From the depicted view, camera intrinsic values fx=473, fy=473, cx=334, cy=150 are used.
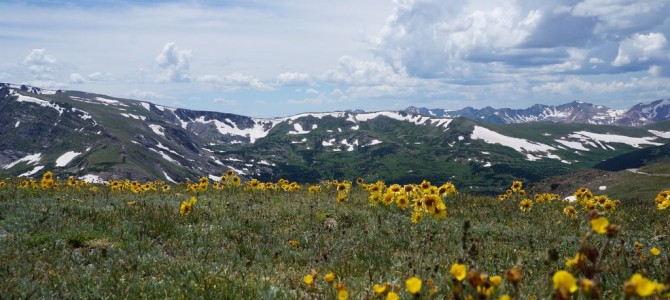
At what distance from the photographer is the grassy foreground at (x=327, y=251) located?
4172mm

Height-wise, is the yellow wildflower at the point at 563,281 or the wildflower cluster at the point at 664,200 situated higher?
the yellow wildflower at the point at 563,281

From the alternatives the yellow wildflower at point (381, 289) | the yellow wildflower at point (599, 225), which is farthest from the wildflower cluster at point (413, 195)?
the yellow wildflower at point (599, 225)

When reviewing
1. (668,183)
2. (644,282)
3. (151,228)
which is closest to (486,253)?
(644,282)

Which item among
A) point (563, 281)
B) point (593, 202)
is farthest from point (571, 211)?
point (563, 281)

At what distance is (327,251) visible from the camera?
298 inches

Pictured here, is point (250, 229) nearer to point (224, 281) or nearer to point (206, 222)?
point (206, 222)

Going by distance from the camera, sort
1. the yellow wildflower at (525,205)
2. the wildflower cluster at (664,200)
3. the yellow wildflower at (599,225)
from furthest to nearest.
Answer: the yellow wildflower at (525,205), the wildflower cluster at (664,200), the yellow wildflower at (599,225)

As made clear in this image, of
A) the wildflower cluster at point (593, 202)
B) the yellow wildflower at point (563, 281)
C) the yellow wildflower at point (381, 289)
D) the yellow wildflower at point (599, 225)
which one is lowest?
the wildflower cluster at point (593, 202)

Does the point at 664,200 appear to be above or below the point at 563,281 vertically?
below

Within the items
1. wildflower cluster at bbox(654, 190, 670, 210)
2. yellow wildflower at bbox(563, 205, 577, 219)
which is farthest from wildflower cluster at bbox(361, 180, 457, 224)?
wildflower cluster at bbox(654, 190, 670, 210)

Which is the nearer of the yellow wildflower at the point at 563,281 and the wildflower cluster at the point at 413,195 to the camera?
the yellow wildflower at the point at 563,281

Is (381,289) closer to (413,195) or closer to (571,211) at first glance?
(413,195)

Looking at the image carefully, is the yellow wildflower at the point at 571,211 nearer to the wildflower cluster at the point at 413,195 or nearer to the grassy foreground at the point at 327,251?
the grassy foreground at the point at 327,251

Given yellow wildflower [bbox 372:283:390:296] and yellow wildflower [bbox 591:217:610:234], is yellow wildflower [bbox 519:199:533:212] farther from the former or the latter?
yellow wildflower [bbox 591:217:610:234]
